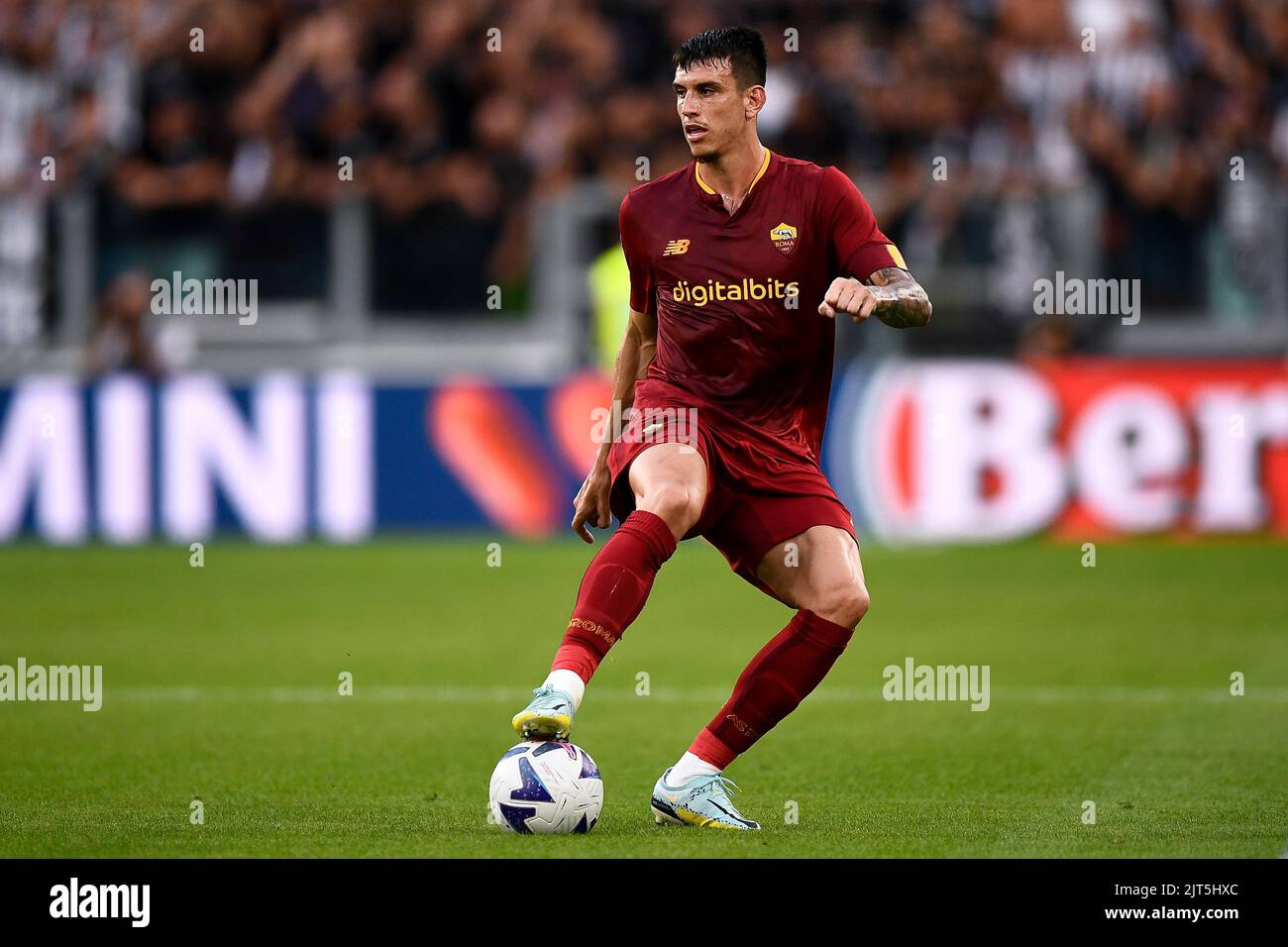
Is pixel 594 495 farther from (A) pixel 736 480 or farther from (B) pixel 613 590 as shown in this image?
(B) pixel 613 590

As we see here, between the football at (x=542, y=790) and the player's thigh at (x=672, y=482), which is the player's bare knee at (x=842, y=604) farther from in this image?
the football at (x=542, y=790)

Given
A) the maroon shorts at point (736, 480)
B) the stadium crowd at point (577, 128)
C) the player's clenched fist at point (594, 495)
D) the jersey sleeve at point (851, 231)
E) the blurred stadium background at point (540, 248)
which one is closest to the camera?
the jersey sleeve at point (851, 231)

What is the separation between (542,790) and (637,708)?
3.04 m

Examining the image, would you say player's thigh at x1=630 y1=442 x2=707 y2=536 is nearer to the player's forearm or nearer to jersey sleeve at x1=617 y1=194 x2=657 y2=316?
jersey sleeve at x1=617 y1=194 x2=657 y2=316

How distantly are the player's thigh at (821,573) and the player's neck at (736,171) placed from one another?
3.35 ft

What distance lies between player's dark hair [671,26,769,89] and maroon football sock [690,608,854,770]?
1.55 metres

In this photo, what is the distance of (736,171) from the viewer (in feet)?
19.3

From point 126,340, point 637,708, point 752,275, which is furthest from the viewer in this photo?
point 126,340

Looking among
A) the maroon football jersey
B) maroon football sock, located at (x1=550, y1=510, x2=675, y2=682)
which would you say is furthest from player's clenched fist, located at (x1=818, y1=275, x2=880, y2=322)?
maroon football sock, located at (x1=550, y1=510, x2=675, y2=682)

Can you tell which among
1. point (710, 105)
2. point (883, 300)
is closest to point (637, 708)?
point (710, 105)

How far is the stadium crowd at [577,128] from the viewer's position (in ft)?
54.0

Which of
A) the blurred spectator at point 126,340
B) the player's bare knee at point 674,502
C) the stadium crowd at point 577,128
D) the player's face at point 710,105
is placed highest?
the stadium crowd at point 577,128

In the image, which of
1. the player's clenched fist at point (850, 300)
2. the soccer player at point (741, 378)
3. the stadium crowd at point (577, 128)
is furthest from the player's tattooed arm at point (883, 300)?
the stadium crowd at point (577, 128)

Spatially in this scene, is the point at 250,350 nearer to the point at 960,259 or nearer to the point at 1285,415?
the point at 960,259
